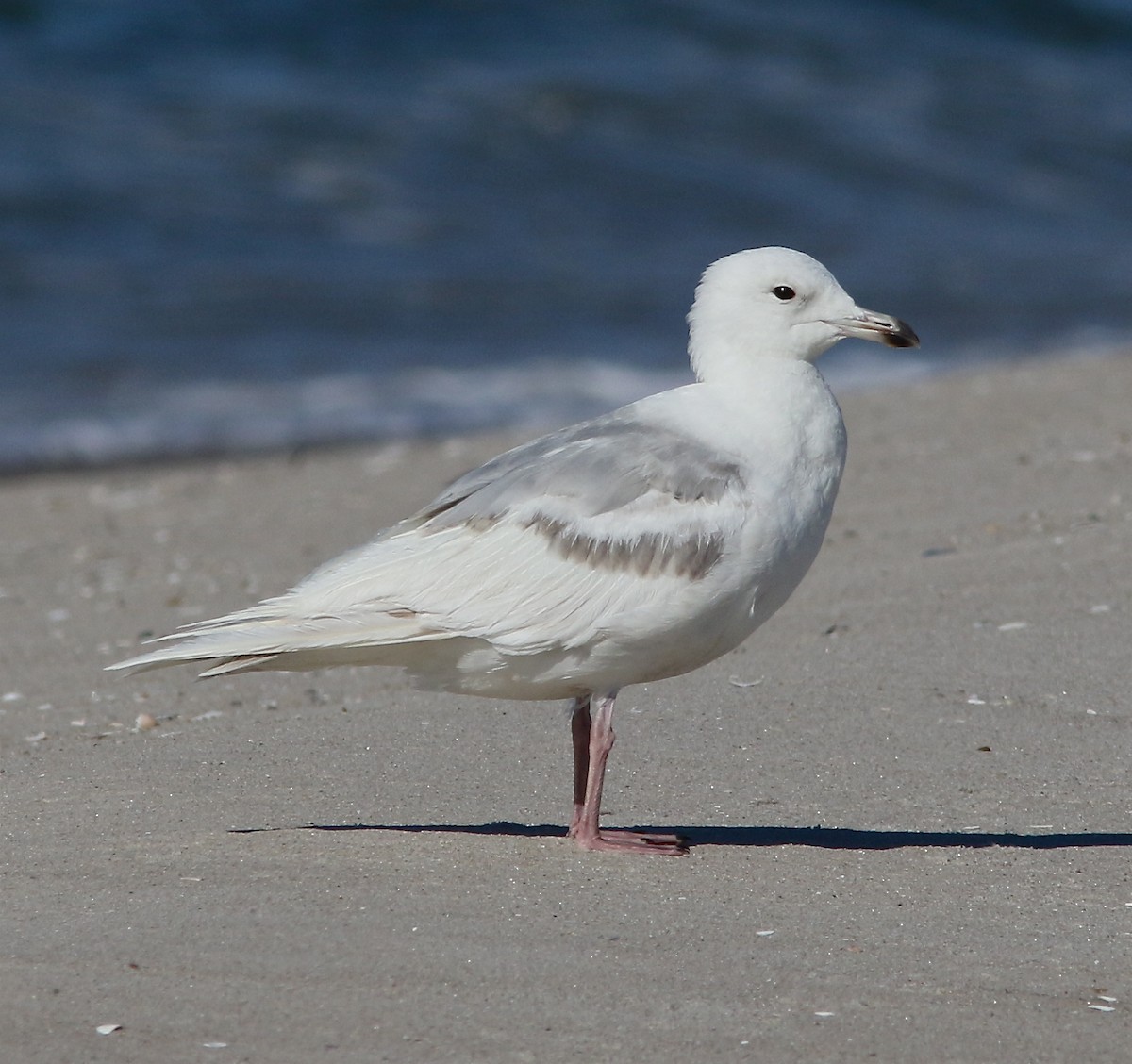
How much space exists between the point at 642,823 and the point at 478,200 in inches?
529

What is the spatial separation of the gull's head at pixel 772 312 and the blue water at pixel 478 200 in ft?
24.9

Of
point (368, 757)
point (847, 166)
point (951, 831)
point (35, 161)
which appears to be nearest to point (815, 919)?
point (951, 831)

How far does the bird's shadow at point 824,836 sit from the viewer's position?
4.28 metres

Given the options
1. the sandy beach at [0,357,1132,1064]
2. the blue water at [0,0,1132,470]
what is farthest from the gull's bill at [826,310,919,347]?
the blue water at [0,0,1132,470]

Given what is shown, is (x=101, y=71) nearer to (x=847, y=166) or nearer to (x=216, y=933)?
(x=847, y=166)

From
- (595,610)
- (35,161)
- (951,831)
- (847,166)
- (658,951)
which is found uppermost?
(847,166)

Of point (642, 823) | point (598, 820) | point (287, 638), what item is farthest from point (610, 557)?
point (642, 823)

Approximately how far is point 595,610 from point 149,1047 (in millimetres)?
1408

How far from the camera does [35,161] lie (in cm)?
1670

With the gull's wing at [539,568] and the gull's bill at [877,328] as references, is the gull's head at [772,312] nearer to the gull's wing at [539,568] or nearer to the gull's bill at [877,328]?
the gull's bill at [877,328]

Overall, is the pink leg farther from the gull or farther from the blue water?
the blue water

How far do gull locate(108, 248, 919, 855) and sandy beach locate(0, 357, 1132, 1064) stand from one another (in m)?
0.43

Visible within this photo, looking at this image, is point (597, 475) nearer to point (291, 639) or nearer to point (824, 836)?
point (291, 639)

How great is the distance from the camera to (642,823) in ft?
15.0
